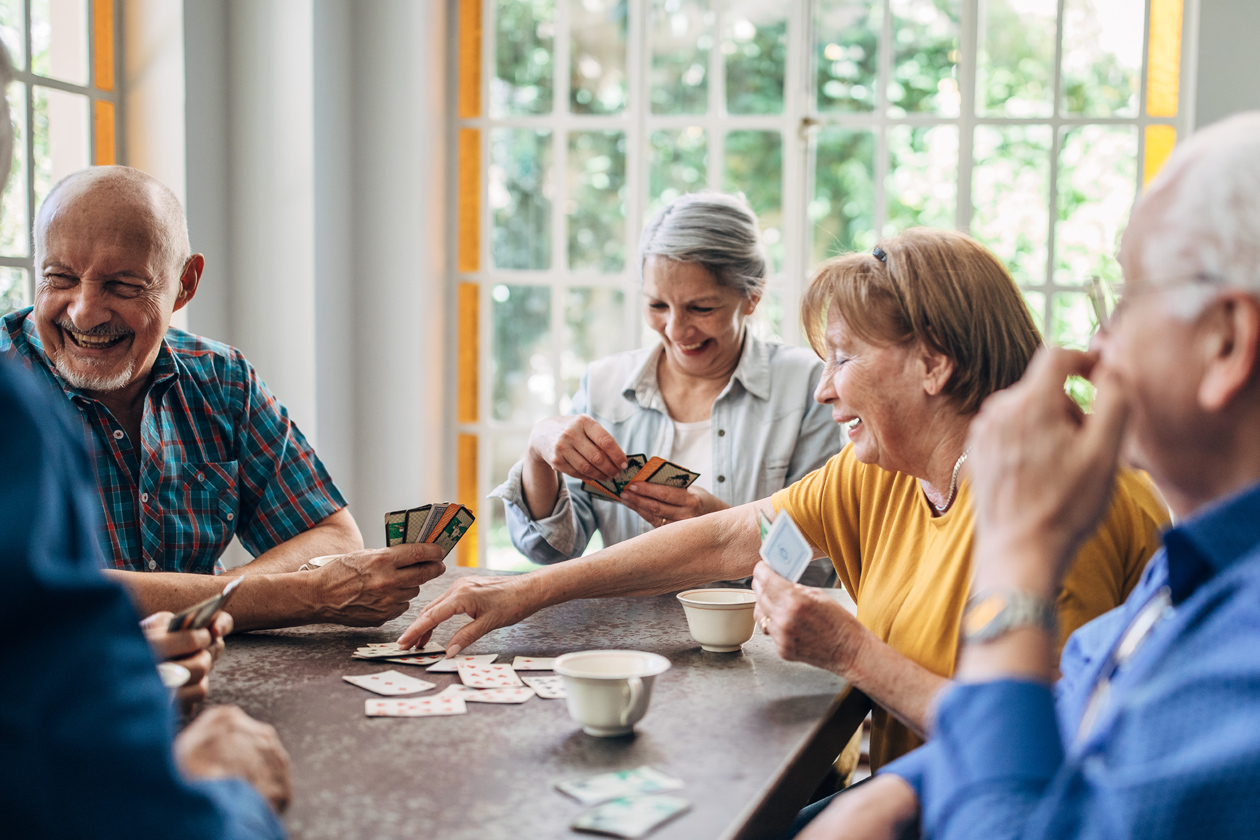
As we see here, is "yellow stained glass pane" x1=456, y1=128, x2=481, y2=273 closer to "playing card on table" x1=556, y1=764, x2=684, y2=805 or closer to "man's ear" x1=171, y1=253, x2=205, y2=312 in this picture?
"man's ear" x1=171, y1=253, x2=205, y2=312

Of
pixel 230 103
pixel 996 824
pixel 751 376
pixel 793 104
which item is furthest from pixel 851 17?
pixel 996 824

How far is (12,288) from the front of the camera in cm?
289

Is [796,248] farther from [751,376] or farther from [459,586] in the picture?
[459,586]

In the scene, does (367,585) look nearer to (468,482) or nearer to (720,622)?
(720,622)

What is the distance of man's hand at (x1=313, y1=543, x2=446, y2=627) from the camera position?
1770 millimetres

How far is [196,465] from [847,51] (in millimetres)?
2724

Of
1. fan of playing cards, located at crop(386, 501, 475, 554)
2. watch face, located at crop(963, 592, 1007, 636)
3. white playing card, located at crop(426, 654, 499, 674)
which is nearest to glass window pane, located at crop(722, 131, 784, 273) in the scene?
fan of playing cards, located at crop(386, 501, 475, 554)

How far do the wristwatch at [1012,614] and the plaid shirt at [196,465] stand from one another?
5.54 feet

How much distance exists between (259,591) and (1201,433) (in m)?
1.45

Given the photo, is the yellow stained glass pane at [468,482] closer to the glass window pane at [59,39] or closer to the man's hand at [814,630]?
the glass window pane at [59,39]

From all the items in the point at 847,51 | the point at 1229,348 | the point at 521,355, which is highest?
the point at 847,51

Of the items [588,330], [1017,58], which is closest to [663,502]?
[588,330]

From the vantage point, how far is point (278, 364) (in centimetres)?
361

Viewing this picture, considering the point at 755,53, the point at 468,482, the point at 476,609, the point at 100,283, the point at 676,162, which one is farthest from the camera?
the point at 468,482
